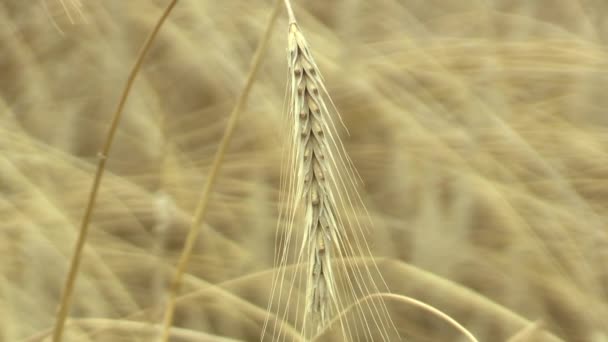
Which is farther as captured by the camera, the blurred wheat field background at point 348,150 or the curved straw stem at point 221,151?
the blurred wheat field background at point 348,150

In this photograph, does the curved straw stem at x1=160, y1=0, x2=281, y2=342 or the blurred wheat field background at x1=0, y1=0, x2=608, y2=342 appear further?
the blurred wheat field background at x1=0, y1=0, x2=608, y2=342

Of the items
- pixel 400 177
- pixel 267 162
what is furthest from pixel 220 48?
pixel 400 177

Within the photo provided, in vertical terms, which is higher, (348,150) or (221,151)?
(221,151)

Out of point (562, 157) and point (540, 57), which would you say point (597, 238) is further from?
point (540, 57)

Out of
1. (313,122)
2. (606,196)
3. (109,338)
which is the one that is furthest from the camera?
(606,196)

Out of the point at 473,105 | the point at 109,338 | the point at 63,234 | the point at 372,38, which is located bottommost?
the point at 109,338

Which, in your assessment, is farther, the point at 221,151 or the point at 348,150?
the point at 348,150

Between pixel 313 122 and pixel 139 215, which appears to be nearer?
pixel 313 122

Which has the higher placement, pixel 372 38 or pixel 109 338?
pixel 372 38
